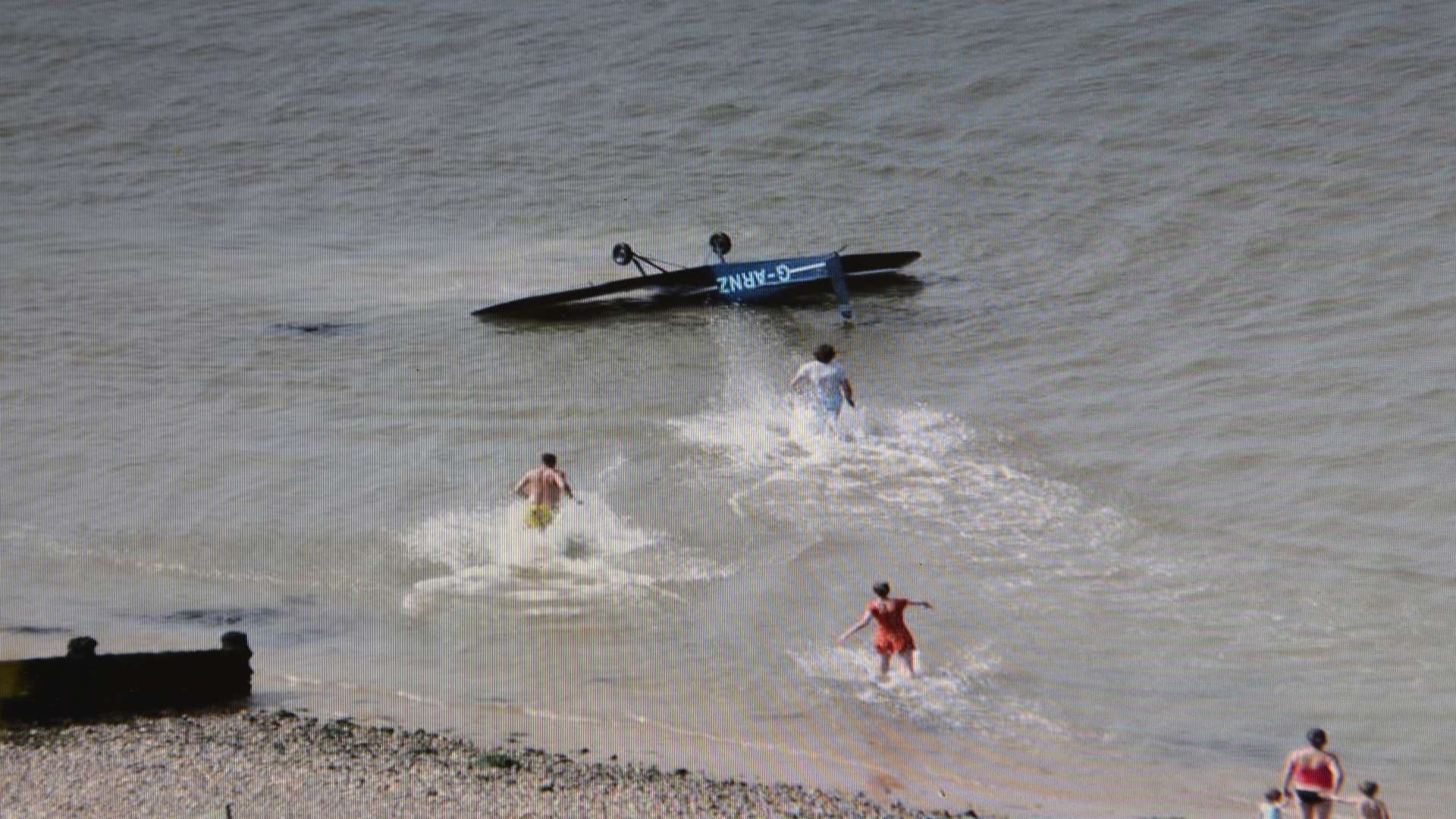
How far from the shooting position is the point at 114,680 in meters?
13.0

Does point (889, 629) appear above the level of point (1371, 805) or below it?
above

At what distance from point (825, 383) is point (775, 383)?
3.05 metres

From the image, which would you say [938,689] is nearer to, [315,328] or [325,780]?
[325,780]

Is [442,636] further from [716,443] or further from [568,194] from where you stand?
[568,194]

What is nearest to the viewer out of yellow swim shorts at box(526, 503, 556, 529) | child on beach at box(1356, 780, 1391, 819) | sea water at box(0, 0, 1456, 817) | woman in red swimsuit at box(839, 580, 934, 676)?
child on beach at box(1356, 780, 1391, 819)

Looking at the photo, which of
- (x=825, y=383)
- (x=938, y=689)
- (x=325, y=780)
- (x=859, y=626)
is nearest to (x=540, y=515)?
(x=859, y=626)

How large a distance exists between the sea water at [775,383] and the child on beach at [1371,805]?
4.08ft

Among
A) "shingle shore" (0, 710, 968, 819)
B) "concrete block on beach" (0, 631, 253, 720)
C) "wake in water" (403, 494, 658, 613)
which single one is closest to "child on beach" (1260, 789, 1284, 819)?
"shingle shore" (0, 710, 968, 819)

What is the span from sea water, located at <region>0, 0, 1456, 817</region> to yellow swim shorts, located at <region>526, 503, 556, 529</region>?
316 millimetres

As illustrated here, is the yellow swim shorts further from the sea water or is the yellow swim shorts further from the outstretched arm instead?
the outstretched arm

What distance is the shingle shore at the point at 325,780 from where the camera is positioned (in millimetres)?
11320

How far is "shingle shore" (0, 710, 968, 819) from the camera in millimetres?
11320

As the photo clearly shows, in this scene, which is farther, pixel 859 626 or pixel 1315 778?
pixel 859 626

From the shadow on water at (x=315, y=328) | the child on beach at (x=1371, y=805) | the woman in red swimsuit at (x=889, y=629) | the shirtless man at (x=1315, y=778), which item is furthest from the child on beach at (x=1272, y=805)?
the shadow on water at (x=315, y=328)
